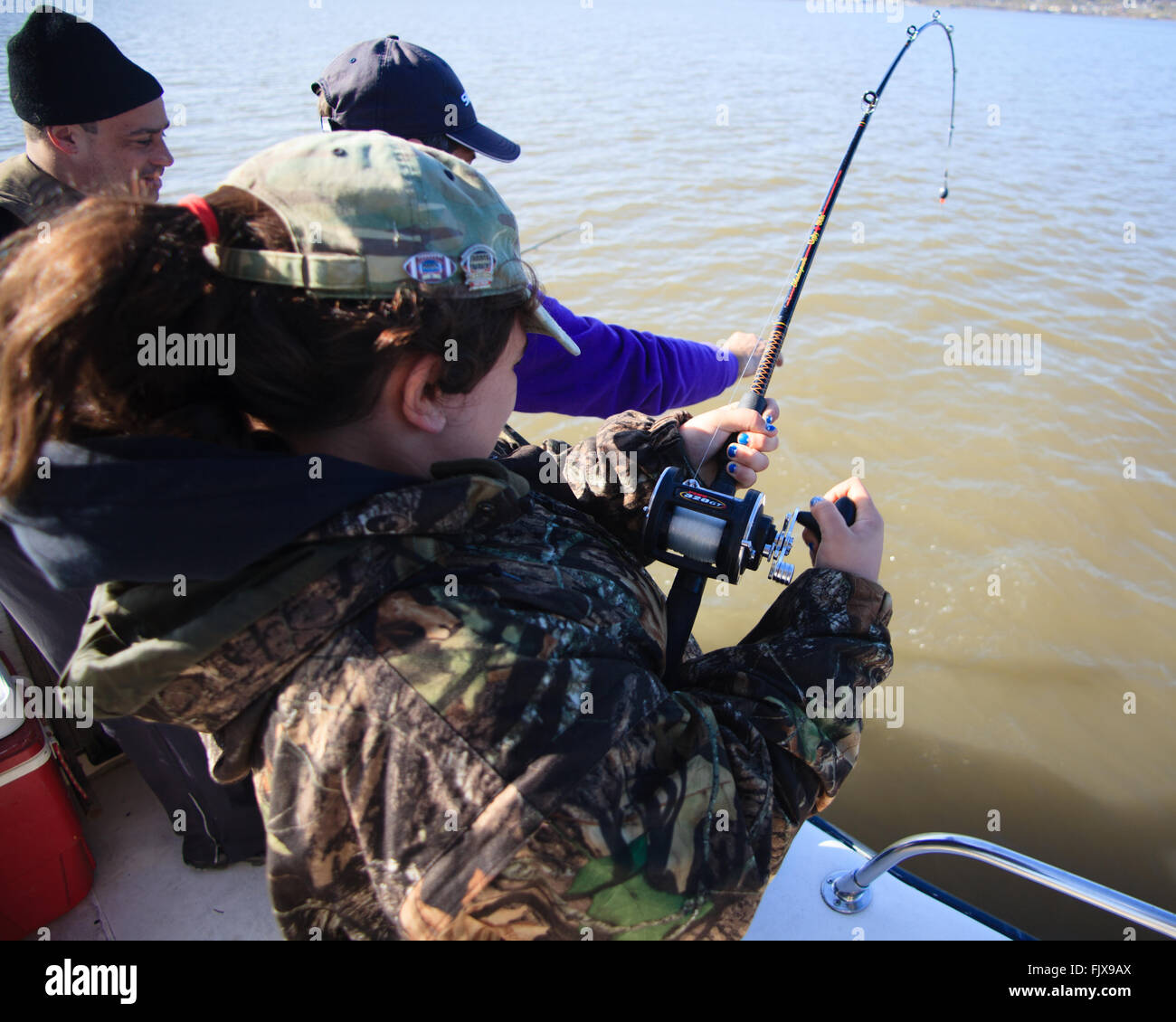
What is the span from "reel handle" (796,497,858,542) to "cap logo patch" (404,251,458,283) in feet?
3.12

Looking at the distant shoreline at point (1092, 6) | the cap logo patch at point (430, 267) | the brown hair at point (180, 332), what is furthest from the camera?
the distant shoreline at point (1092, 6)

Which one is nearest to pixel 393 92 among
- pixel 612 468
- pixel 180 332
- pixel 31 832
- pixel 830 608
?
pixel 612 468

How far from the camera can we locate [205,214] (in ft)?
3.44

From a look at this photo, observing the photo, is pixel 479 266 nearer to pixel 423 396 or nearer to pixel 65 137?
pixel 423 396

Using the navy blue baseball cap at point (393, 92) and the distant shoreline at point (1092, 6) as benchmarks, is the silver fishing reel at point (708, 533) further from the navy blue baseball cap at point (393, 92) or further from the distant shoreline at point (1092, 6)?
the distant shoreline at point (1092, 6)

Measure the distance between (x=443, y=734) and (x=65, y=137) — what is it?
330cm

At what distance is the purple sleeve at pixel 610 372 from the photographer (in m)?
2.42

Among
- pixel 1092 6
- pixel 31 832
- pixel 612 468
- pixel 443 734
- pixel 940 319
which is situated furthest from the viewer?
pixel 1092 6

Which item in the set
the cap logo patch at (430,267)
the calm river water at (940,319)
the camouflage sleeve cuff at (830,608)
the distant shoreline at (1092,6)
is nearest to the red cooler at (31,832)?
the cap logo patch at (430,267)

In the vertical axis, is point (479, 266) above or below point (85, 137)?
below

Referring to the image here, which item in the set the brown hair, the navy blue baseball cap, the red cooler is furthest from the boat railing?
the navy blue baseball cap

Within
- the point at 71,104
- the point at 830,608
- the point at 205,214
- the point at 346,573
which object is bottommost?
the point at 830,608

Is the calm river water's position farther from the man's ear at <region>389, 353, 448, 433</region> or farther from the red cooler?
the man's ear at <region>389, 353, 448, 433</region>

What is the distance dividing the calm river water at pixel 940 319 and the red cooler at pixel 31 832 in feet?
9.59
